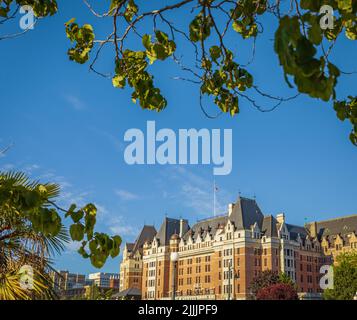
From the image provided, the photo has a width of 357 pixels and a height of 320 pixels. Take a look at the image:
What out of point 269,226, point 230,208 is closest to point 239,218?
point 230,208

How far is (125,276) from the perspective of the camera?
8612 cm

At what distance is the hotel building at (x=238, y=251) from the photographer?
64.9 metres

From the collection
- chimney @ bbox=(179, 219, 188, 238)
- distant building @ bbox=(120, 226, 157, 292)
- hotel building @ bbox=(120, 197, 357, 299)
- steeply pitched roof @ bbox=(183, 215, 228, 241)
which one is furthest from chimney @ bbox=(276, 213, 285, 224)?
distant building @ bbox=(120, 226, 157, 292)

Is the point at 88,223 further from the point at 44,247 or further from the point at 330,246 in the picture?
the point at 330,246

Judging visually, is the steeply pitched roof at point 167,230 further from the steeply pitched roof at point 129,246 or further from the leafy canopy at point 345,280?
the leafy canopy at point 345,280

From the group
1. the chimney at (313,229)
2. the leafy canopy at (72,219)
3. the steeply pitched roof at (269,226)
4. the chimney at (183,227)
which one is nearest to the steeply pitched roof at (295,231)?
the chimney at (313,229)

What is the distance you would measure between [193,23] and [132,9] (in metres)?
0.70

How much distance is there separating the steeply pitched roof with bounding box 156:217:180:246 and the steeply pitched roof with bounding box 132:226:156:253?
5.72 metres

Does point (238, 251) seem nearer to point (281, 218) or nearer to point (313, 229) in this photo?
point (281, 218)

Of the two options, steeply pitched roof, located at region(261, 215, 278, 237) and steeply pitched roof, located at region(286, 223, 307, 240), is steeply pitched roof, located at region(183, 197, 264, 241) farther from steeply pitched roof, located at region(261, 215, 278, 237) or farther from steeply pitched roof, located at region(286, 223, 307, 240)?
steeply pitched roof, located at region(286, 223, 307, 240)

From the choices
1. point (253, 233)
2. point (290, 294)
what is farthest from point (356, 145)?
point (253, 233)

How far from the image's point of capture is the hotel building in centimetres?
6488

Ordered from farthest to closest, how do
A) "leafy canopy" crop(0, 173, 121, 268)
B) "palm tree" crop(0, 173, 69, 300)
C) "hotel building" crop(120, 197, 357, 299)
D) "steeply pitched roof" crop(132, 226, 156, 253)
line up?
"steeply pitched roof" crop(132, 226, 156, 253) < "hotel building" crop(120, 197, 357, 299) < "palm tree" crop(0, 173, 69, 300) < "leafy canopy" crop(0, 173, 121, 268)

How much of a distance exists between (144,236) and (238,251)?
27.3m
